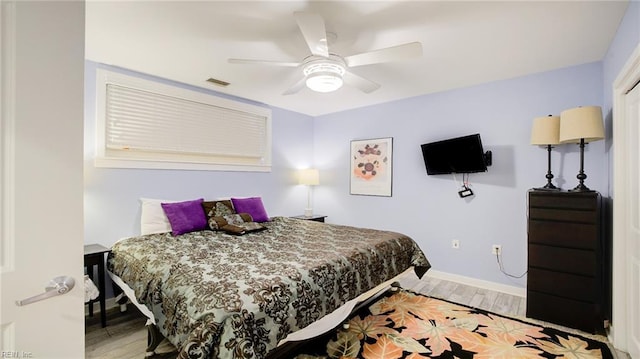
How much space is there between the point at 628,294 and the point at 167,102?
454 cm

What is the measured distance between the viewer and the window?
294cm

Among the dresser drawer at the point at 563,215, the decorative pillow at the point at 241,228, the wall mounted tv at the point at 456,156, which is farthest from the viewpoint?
the wall mounted tv at the point at 456,156

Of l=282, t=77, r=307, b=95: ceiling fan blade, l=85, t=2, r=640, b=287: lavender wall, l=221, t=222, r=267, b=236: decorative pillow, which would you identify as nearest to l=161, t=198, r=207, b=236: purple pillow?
l=221, t=222, r=267, b=236: decorative pillow

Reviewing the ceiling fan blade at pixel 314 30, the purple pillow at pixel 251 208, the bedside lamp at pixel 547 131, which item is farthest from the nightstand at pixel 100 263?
the bedside lamp at pixel 547 131

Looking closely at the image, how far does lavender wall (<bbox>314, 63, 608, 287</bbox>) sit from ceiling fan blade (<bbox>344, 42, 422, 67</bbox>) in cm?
189

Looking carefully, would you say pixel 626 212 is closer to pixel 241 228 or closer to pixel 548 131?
pixel 548 131

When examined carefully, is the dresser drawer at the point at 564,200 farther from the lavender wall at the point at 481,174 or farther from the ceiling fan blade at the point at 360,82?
the ceiling fan blade at the point at 360,82

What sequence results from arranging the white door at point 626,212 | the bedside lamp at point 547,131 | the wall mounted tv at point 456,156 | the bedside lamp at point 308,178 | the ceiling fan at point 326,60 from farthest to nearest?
the bedside lamp at point 308,178
the wall mounted tv at point 456,156
the bedside lamp at point 547,131
the white door at point 626,212
the ceiling fan at point 326,60

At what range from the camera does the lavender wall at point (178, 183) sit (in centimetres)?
281

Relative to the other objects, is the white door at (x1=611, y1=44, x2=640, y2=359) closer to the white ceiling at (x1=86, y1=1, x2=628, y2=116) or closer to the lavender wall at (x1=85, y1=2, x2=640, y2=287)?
the lavender wall at (x1=85, y1=2, x2=640, y2=287)

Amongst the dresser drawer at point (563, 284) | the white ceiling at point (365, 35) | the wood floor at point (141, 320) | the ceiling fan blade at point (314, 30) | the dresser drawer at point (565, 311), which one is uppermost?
the white ceiling at point (365, 35)

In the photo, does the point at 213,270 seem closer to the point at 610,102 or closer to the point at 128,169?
the point at 128,169

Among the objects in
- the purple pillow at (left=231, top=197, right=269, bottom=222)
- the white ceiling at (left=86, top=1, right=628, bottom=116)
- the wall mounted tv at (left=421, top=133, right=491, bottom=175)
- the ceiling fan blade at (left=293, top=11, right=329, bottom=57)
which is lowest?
the purple pillow at (left=231, top=197, right=269, bottom=222)

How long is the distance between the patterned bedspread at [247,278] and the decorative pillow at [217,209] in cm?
34
